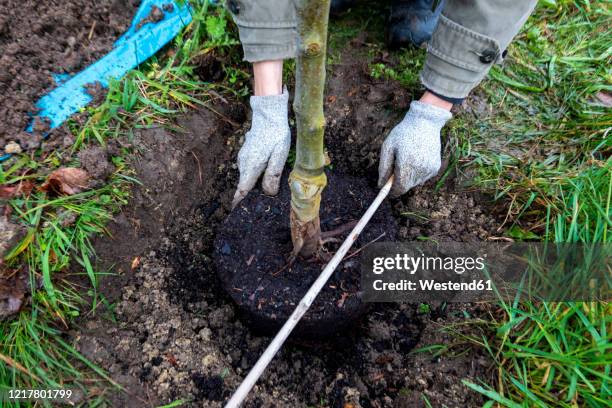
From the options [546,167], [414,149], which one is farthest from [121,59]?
[546,167]

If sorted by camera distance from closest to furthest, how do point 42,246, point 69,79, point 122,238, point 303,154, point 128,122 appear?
point 303,154, point 42,246, point 122,238, point 128,122, point 69,79

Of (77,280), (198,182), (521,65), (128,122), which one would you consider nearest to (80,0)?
(128,122)

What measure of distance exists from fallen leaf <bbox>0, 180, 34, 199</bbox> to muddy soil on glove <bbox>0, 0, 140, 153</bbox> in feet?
0.62

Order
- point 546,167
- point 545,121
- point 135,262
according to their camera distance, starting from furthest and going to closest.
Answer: point 545,121, point 546,167, point 135,262

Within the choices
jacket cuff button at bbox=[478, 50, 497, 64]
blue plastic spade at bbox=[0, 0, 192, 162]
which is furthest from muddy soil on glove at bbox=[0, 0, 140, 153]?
jacket cuff button at bbox=[478, 50, 497, 64]

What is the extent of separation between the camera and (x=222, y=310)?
1.57 metres

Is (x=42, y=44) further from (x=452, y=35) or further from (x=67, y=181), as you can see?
(x=452, y=35)

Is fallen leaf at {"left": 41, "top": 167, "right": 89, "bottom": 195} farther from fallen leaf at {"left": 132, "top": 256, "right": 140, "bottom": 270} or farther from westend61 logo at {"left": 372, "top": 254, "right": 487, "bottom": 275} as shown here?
westend61 logo at {"left": 372, "top": 254, "right": 487, "bottom": 275}

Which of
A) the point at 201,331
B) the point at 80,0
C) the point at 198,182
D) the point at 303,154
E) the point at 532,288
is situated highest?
the point at 80,0

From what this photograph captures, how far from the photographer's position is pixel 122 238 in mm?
1585

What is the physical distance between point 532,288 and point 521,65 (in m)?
1.23

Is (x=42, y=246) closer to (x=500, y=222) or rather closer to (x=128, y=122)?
(x=128, y=122)

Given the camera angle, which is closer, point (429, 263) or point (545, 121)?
point (429, 263)

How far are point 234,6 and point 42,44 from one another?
3.26ft
